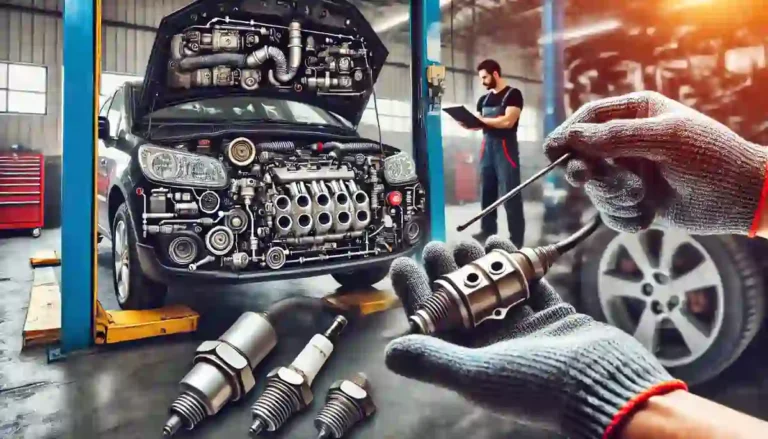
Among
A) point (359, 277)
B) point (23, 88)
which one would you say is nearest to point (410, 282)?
point (359, 277)

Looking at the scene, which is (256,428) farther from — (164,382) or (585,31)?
(585,31)

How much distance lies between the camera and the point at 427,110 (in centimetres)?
94

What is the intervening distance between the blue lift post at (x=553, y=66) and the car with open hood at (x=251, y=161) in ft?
1.09

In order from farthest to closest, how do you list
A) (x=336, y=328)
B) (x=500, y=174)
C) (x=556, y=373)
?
(x=336, y=328)
(x=500, y=174)
(x=556, y=373)

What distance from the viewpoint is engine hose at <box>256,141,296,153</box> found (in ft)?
3.20

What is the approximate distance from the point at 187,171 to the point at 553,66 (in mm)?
651

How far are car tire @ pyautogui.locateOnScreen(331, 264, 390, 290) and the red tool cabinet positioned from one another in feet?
1.70

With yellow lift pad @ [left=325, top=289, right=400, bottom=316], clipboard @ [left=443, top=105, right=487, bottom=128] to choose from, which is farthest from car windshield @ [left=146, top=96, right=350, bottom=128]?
yellow lift pad @ [left=325, top=289, right=400, bottom=316]

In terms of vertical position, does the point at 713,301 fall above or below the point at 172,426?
above

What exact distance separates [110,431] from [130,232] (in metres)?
0.38

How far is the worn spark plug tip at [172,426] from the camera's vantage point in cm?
75

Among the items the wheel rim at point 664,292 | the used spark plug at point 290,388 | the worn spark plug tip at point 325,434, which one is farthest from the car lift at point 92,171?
the wheel rim at point 664,292

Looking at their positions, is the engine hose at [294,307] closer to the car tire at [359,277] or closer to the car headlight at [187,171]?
the car tire at [359,277]

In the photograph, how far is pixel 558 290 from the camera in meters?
0.74
